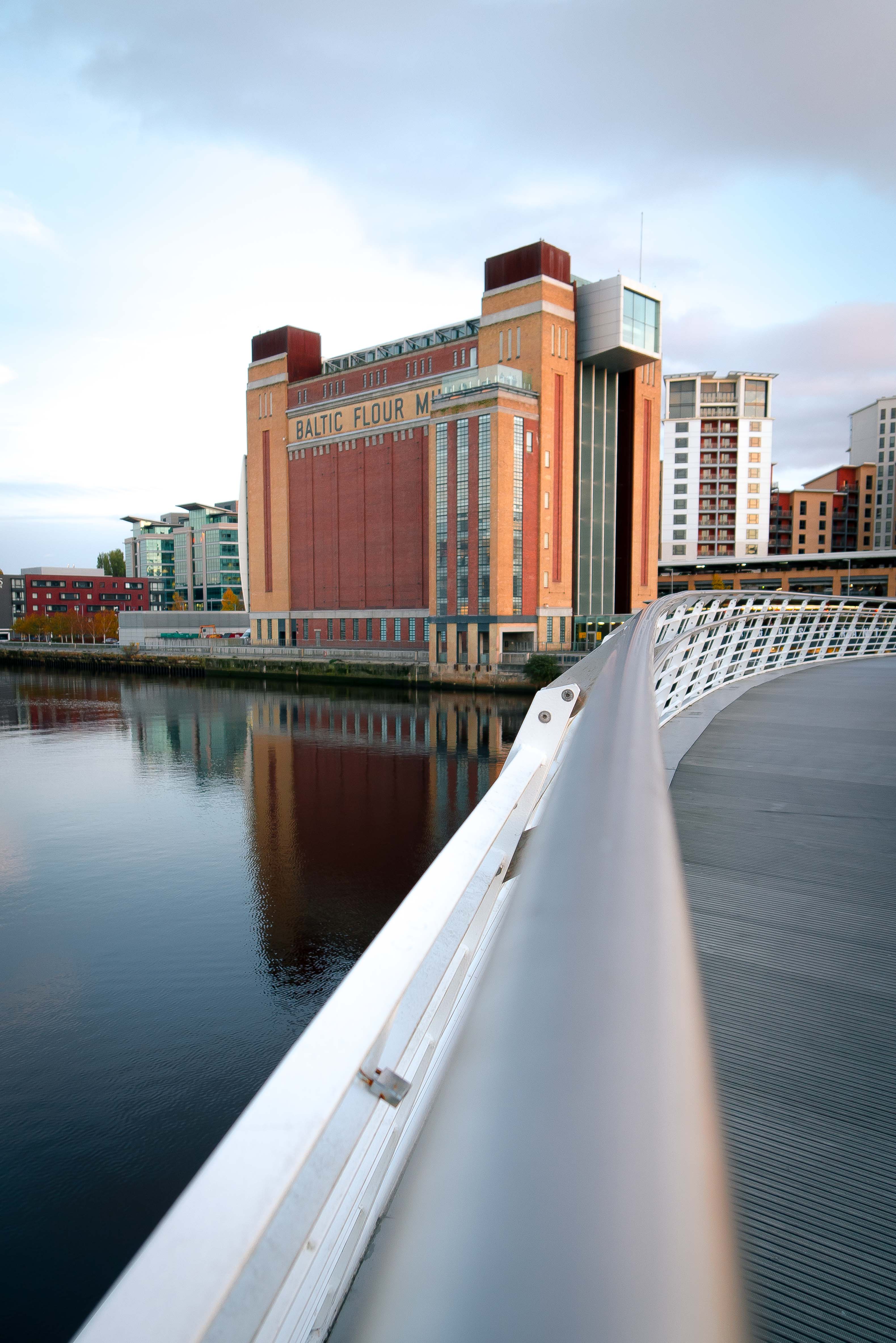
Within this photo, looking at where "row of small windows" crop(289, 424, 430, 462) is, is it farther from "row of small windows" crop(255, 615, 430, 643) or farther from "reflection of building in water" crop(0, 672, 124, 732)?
"reflection of building in water" crop(0, 672, 124, 732)

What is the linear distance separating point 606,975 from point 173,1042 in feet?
33.1

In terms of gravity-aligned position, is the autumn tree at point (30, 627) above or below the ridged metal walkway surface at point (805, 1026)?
below

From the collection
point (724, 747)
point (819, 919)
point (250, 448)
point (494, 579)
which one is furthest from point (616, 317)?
point (819, 919)

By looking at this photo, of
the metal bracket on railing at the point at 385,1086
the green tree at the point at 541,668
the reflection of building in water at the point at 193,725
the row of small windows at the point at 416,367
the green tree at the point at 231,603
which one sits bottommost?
the reflection of building in water at the point at 193,725

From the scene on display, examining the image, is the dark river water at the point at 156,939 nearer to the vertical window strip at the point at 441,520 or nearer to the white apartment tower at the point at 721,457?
the vertical window strip at the point at 441,520

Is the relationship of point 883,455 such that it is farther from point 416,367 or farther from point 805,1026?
point 805,1026

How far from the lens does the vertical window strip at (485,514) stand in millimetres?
40688

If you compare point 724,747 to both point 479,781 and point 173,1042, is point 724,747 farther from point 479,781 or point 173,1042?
point 479,781

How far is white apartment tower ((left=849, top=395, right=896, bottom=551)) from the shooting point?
80.3 m

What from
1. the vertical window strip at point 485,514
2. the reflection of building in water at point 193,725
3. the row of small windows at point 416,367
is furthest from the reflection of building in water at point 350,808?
the row of small windows at point 416,367

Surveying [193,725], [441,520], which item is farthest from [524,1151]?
[441,520]

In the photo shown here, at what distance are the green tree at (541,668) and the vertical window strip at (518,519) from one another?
A: 12.0 feet

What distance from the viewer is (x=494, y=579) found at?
40938mm

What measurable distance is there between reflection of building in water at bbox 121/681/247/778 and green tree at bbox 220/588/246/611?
3870 cm
